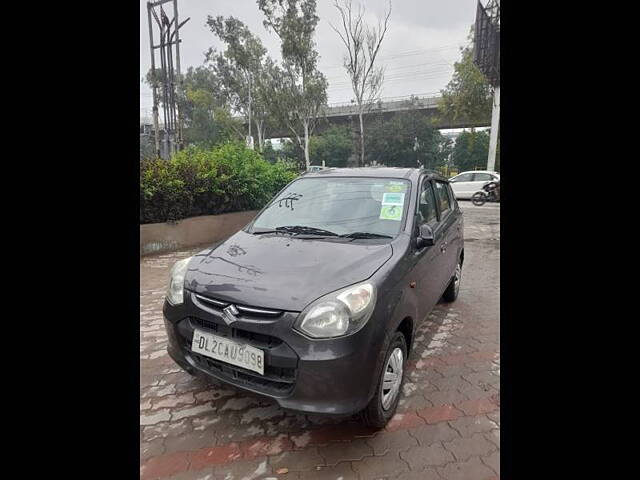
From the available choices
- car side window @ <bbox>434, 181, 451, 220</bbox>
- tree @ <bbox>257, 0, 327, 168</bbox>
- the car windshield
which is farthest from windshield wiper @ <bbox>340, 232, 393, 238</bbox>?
tree @ <bbox>257, 0, 327, 168</bbox>

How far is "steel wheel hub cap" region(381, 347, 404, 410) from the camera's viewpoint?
86.1 inches

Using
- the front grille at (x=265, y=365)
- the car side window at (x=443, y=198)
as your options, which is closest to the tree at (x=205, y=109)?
the car side window at (x=443, y=198)

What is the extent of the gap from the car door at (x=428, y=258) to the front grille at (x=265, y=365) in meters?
1.07

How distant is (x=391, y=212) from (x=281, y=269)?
42.0 inches

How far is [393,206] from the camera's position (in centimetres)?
283

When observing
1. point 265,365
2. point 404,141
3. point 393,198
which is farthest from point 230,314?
point 404,141

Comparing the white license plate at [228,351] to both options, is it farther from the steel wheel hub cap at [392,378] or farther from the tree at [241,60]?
the tree at [241,60]

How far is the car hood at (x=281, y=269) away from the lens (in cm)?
194

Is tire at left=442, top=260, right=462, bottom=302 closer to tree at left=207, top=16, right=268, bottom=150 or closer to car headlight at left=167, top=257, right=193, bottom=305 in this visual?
car headlight at left=167, top=257, right=193, bottom=305

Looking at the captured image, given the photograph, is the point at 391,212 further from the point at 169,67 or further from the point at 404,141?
the point at 404,141

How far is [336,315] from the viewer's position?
6.08ft
